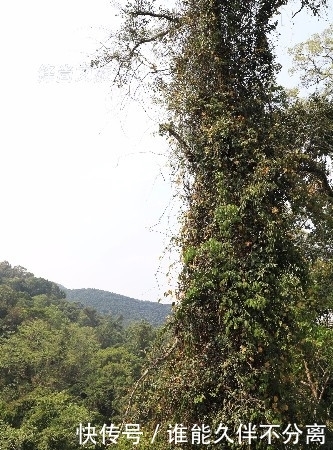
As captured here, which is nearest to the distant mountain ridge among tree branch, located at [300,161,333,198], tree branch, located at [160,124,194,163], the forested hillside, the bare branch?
the forested hillside

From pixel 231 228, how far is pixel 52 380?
21024 mm

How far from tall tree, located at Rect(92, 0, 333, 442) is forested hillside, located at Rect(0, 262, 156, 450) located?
20.8 feet

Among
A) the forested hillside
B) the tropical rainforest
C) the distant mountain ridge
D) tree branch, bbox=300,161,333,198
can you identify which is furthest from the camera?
the distant mountain ridge

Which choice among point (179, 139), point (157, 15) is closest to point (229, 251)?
point (179, 139)

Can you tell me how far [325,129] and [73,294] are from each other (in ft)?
434

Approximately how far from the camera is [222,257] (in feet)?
12.6

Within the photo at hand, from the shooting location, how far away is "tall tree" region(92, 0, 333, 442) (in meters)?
3.65

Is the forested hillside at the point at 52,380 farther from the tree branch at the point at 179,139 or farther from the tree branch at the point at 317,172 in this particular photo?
the tree branch at the point at 179,139

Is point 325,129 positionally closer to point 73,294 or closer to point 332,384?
point 332,384

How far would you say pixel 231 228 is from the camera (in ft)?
13.0

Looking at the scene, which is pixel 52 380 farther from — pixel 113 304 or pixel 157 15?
pixel 113 304

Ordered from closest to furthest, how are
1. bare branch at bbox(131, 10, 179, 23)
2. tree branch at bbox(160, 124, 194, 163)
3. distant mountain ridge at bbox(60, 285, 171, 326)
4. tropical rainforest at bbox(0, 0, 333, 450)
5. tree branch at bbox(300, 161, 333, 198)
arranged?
tropical rainforest at bbox(0, 0, 333, 450) → tree branch at bbox(160, 124, 194, 163) → bare branch at bbox(131, 10, 179, 23) → tree branch at bbox(300, 161, 333, 198) → distant mountain ridge at bbox(60, 285, 171, 326)

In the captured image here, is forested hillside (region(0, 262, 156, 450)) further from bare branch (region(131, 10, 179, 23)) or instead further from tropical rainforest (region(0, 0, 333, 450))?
bare branch (region(131, 10, 179, 23))

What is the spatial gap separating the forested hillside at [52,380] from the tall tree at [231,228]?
6333 millimetres
